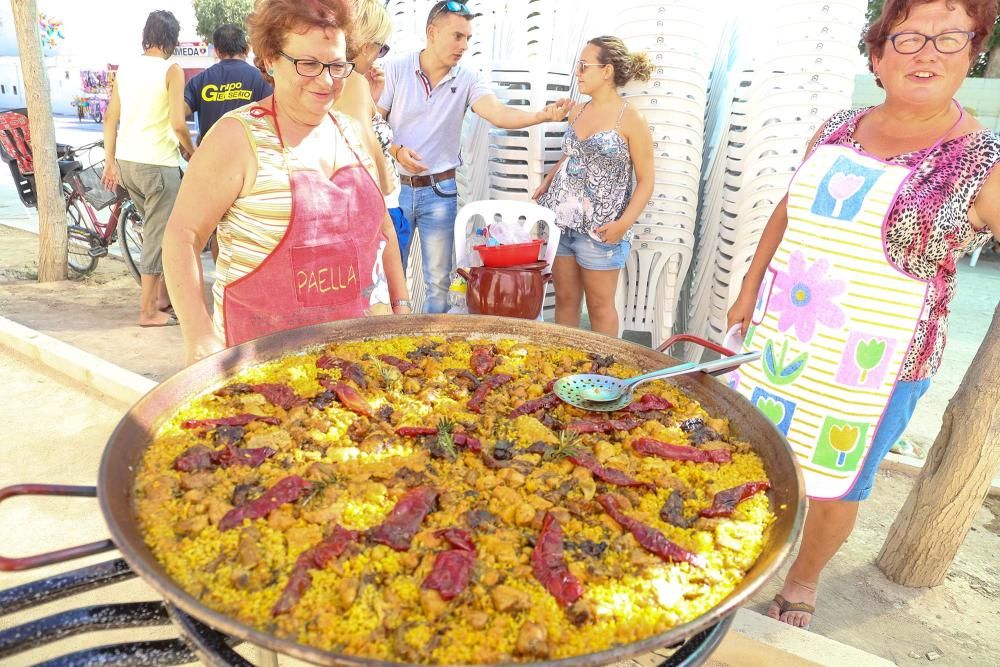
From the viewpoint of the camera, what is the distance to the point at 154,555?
1113 mm

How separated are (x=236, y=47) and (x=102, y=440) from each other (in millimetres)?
3031

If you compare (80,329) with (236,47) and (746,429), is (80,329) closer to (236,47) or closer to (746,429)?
(236,47)

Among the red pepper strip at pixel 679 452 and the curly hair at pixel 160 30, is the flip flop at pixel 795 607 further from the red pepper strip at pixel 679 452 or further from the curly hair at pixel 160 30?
the curly hair at pixel 160 30

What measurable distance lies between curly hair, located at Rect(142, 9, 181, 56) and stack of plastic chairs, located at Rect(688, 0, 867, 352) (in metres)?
4.01

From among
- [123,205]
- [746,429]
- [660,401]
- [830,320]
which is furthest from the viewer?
[123,205]

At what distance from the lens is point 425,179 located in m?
4.11

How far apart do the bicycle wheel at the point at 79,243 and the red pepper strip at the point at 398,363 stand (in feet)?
19.7

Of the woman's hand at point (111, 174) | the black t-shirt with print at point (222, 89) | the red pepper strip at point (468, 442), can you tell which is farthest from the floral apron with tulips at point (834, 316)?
the woman's hand at point (111, 174)

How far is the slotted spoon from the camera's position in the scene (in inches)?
65.2

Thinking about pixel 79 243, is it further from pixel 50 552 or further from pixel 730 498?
pixel 730 498

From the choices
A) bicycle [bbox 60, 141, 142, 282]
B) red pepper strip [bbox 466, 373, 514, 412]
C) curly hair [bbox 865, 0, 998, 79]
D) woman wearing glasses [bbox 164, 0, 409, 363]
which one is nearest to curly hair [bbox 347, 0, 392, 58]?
woman wearing glasses [bbox 164, 0, 409, 363]

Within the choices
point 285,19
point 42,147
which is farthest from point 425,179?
point 42,147

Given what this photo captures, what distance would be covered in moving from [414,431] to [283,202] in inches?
37.0

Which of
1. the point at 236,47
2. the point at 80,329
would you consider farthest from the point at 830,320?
the point at 80,329
